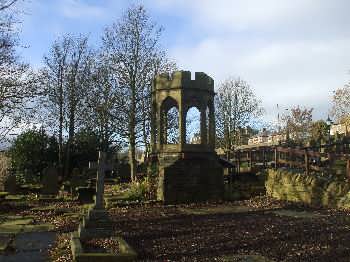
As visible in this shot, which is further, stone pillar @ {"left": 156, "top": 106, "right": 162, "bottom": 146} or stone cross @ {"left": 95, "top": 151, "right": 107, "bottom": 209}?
stone pillar @ {"left": 156, "top": 106, "right": 162, "bottom": 146}

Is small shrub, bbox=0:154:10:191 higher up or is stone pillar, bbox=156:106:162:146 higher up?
stone pillar, bbox=156:106:162:146

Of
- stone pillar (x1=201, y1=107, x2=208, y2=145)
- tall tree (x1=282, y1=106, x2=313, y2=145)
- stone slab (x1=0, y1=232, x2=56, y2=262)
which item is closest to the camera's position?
stone slab (x1=0, y1=232, x2=56, y2=262)

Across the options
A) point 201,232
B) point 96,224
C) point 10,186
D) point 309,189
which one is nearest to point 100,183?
point 96,224

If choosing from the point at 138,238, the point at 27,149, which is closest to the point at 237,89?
the point at 27,149

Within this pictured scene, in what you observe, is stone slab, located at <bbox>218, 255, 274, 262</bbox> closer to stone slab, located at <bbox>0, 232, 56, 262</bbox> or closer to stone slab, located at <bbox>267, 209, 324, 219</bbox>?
stone slab, located at <bbox>0, 232, 56, 262</bbox>

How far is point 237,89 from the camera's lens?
42.7m

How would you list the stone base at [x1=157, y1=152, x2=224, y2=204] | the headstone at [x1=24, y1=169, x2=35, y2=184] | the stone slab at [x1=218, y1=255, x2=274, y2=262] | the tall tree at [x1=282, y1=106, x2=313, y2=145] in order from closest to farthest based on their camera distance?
the stone slab at [x1=218, y1=255, x2=274, y2=262] < the stone base at [x1=157, y1=152, x2=224, y2=204] < the headstone at [x1=24, y1=169, x2=35, y2=184] < the tall tree at [x1=282, y1=106, x2=313, y2=145]

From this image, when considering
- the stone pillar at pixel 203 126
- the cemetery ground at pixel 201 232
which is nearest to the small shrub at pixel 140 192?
the cemetery ground at pixel 201 232

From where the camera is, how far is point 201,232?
31.5 feet

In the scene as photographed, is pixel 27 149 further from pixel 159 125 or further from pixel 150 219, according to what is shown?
pixel 150 219

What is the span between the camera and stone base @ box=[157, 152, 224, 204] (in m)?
17.4

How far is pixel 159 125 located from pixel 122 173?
1120 cm

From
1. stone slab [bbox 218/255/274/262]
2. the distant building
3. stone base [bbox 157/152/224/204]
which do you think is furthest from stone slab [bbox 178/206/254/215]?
the distant building

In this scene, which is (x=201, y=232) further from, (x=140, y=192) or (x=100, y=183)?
(x=140, y=192)
